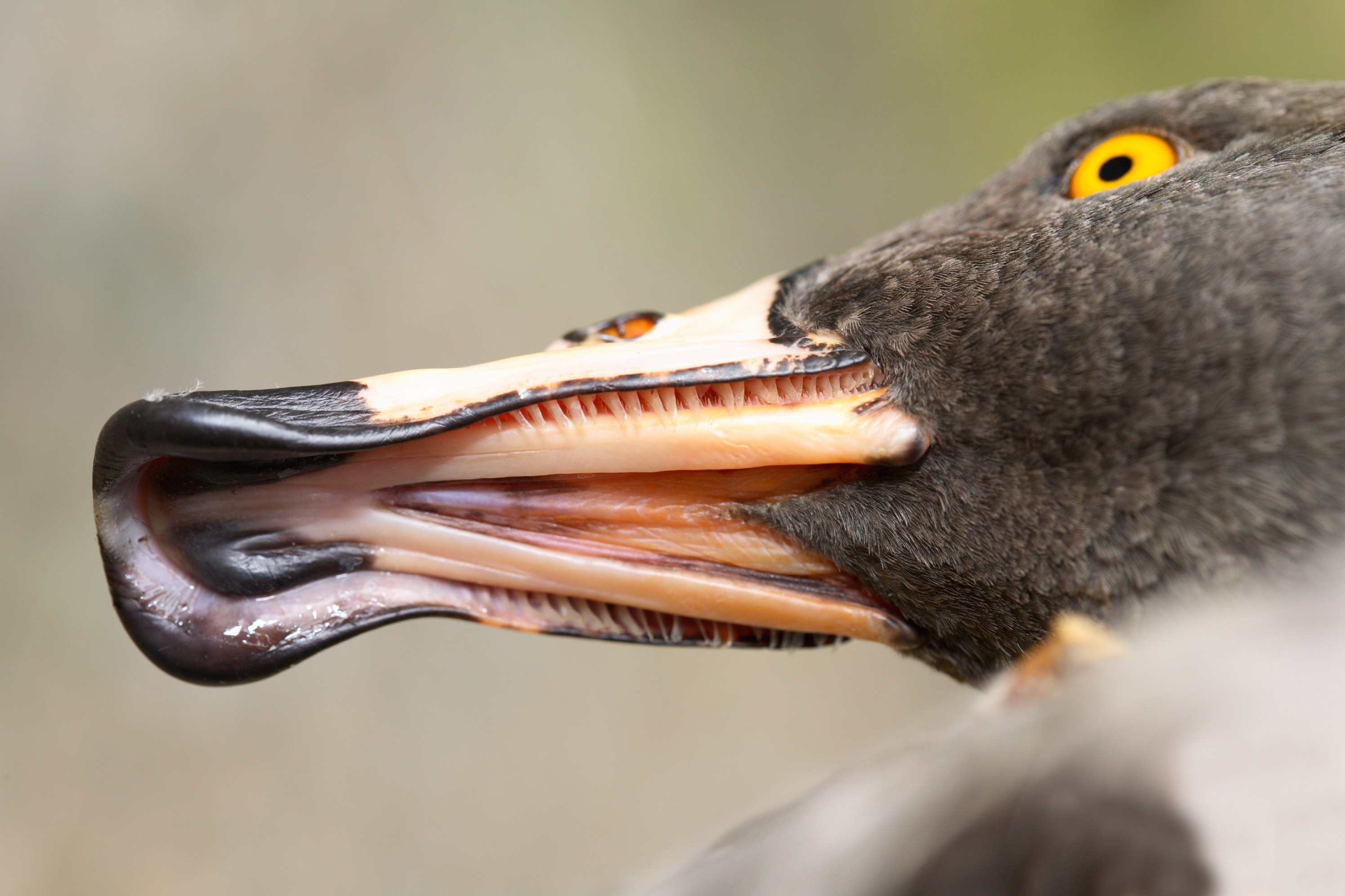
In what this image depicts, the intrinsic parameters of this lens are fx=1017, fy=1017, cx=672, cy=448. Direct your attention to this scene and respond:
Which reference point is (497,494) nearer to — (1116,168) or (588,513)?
(588,513)

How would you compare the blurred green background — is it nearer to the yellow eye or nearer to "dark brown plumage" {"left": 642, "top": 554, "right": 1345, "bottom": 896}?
"dark brown plumage" {"left": 642, "top": 554, "right": 1345, "bottom": 896}

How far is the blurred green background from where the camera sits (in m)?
1.80

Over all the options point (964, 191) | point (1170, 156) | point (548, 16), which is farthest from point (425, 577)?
point (964, 191)

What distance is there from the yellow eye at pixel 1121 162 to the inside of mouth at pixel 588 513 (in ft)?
0.93

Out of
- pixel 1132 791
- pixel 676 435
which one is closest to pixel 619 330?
pixel 676 435

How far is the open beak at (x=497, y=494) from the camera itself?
795mm

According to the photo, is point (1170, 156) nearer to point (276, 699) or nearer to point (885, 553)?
point (885, 553)

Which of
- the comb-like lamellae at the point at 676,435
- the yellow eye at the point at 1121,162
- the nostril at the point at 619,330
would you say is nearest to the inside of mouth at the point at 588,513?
the comb-like lamellae at the point at 676,435

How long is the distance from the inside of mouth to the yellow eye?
0.93 ft

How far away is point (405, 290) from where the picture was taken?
2416 millimetres

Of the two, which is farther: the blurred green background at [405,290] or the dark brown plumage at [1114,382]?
the blurred green background at [405,290]

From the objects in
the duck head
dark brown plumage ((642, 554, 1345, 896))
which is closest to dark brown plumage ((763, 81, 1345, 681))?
the duck head

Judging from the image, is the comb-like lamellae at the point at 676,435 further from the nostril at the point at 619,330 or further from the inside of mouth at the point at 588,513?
the nostril at the point at 619,330

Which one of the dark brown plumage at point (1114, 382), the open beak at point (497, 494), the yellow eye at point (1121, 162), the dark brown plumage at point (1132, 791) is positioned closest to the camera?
the dark brown plumage at point (1132, 791)
